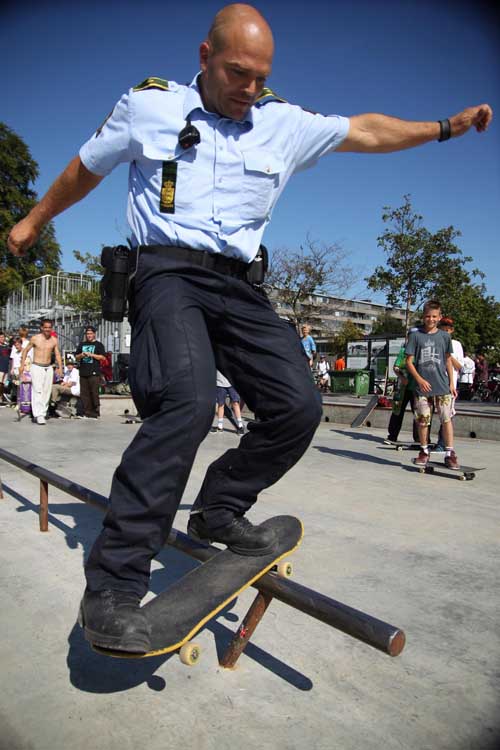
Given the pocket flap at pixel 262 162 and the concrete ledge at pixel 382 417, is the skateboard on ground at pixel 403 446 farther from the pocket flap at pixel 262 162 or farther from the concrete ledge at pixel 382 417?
the pocket flap at pixel 262 162

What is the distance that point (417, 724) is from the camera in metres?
1.76

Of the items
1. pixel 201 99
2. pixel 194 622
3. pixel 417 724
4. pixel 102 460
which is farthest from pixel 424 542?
pixel 102 460

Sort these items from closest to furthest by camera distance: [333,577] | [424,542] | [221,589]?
[221,589] → [333,577] → [424,542]

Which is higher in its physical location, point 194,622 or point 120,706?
point 194,622

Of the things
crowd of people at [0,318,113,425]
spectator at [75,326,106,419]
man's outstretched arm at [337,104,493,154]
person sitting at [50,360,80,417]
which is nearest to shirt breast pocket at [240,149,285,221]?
man's outstretched arm at [337,104,493,154]

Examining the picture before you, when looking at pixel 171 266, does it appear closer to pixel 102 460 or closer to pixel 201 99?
pixel 201 99

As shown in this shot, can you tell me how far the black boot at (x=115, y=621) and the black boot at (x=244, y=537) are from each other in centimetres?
51

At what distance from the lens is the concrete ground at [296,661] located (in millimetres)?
1695

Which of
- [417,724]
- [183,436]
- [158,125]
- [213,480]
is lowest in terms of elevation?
[417,724]

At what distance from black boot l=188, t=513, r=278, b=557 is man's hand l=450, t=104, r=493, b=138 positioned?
190cm

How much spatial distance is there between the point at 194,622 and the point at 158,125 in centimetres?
172

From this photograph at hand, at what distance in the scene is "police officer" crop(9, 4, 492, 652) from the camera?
1.80m

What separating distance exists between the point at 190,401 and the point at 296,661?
1133 mm

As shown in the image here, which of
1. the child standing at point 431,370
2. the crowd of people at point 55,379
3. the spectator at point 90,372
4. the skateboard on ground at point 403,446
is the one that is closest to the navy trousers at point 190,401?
the child standing at point 431,370
